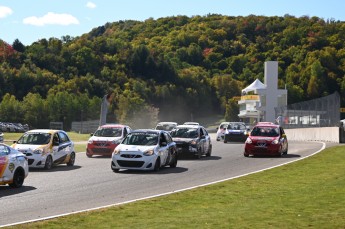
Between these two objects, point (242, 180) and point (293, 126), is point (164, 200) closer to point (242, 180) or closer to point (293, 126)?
point (242, 180)

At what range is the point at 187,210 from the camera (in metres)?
12.5

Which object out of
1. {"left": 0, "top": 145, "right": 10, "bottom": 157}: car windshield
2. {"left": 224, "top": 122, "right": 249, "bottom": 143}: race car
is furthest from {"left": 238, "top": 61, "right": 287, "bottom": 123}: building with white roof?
{"left": 0, "top": 145, "right": 10, "bottom": 157}: car windshield

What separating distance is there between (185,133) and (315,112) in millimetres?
24103

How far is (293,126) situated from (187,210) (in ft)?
170

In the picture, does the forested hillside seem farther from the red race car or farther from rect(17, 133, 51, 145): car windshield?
rect(17, 133, 51, 145): car windshield

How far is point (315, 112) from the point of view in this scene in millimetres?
52906

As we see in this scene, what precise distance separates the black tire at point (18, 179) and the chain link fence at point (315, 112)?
1430 inches

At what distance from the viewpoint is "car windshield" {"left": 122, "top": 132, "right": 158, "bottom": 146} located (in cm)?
2380

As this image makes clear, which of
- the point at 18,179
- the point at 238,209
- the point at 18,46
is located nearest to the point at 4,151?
the point at 18,179

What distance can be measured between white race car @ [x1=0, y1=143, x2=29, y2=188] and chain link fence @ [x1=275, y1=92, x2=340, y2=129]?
36.2 m

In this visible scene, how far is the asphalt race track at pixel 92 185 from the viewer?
13.5 m

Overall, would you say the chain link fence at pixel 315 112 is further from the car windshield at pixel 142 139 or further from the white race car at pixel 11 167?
the white race car at pixel 11 167

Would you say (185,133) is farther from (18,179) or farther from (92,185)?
(18,179)

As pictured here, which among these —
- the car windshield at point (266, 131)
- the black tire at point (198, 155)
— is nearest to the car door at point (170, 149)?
the black tire at point (198, 155)
